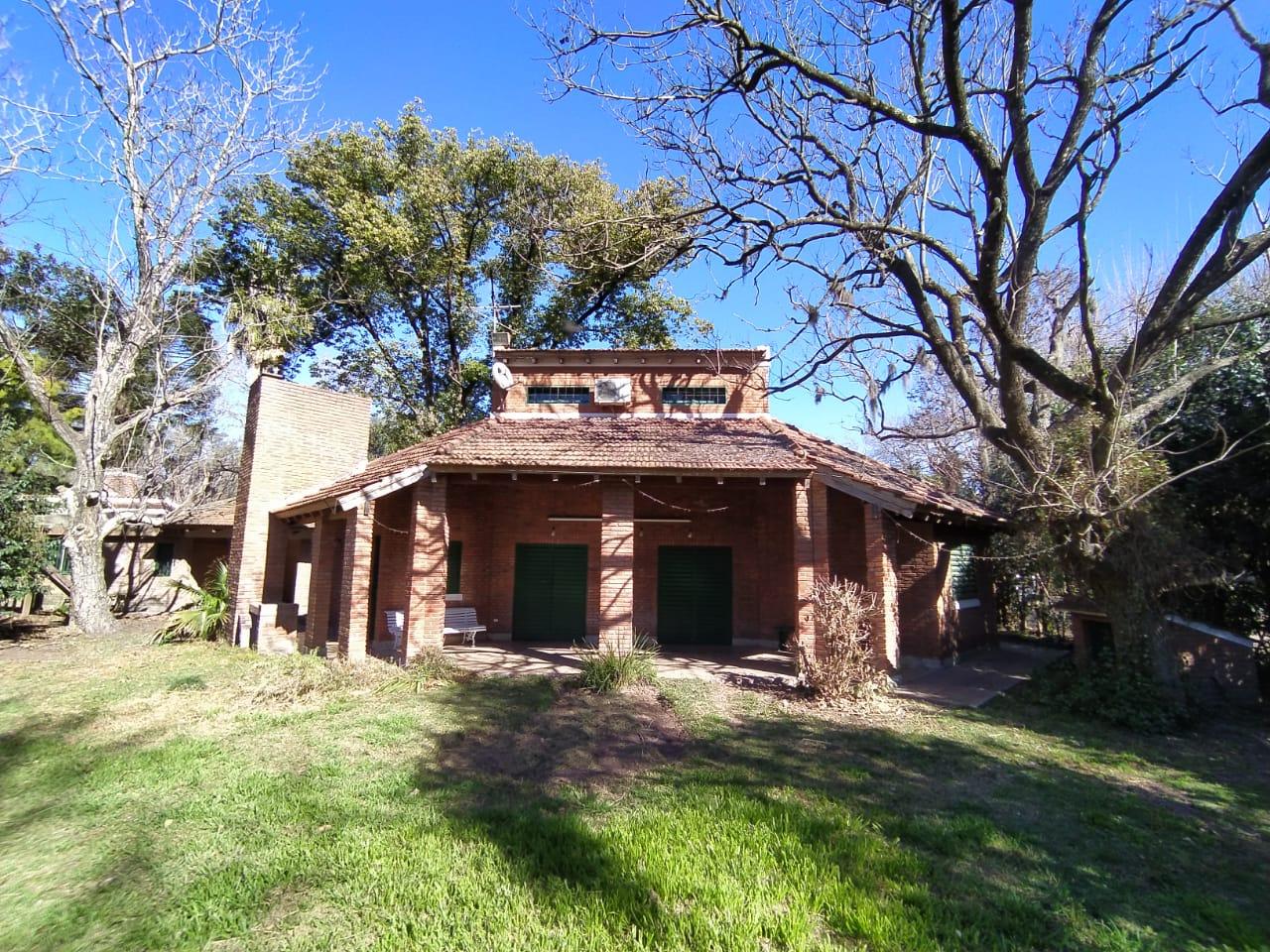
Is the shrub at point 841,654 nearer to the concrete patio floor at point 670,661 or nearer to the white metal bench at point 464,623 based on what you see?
the concrete patio floor at point 670,661

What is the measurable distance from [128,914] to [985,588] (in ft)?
49.2

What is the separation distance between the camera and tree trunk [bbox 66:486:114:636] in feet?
43.4

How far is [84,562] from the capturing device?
13492mm

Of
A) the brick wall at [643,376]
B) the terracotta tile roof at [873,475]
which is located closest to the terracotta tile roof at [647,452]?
the terracotta tile roof at [873,475]

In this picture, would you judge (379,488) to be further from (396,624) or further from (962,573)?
(962,573)

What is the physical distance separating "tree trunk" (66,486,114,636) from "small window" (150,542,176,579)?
8.34 metres

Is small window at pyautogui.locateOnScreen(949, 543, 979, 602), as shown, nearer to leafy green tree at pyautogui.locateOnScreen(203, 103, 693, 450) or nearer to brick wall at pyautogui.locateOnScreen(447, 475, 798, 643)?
brick wall at pyautogui.locateOnScreen(447, 475, 798, 643)

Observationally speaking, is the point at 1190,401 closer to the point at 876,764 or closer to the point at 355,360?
the point at 876,764

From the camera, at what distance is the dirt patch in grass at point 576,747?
5500 millimetres

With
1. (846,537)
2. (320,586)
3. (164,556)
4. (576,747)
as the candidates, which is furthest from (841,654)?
(164,556)

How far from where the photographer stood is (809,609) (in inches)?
352

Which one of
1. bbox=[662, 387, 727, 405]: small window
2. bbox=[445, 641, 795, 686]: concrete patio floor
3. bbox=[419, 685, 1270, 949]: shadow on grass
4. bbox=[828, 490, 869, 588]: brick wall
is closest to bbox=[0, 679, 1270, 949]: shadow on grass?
bbox=[419, 685, 1270, 949]: shadow on grass

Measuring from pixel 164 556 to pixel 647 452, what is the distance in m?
20.2

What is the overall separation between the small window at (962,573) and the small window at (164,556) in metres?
24.4
